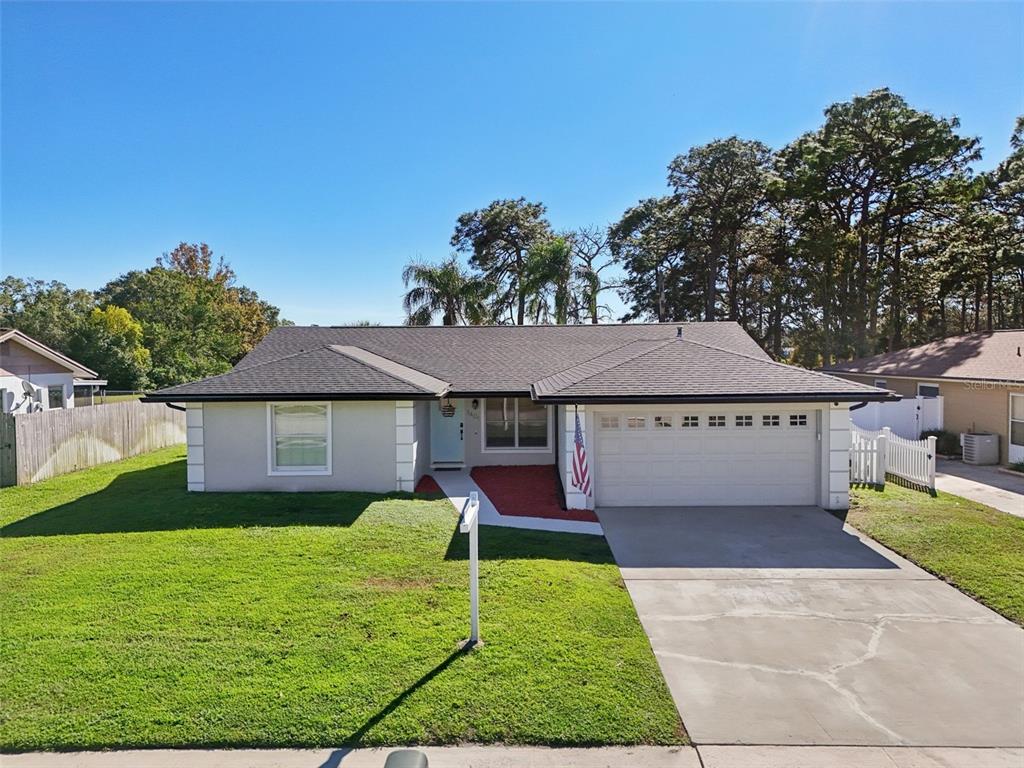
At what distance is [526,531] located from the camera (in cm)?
913

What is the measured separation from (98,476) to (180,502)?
182 inches

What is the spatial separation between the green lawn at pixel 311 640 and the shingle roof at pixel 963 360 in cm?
1483

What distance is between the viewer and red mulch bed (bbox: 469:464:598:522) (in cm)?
1030

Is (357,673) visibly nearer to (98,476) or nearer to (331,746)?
(331,746)

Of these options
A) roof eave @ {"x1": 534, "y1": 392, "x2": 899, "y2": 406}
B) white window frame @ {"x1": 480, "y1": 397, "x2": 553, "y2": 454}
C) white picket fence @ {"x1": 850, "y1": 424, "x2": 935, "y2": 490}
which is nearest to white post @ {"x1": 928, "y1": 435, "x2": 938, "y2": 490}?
white picket fence @ {"x1": 850, "y1": 424, "x2": 935, "y2": 490}

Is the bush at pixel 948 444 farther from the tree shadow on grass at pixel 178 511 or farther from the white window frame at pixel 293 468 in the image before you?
the white window frame at pixel 293 468

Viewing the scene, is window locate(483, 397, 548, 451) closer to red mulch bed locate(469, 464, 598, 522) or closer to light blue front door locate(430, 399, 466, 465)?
red mulch bed locate(469, 464, 598, 522)

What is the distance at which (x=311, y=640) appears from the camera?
5336mm

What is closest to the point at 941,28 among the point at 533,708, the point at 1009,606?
the point at 1009,606

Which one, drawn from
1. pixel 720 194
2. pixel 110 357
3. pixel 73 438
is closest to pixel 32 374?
pixel 73 438

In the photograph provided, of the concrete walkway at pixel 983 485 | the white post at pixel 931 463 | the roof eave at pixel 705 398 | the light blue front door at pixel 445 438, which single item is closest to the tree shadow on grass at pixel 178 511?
the light blue front door at pixel 445 438

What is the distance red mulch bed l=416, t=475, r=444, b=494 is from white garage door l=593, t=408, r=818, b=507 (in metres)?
3.59

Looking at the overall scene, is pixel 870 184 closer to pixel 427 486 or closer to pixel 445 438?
pixel 445 438

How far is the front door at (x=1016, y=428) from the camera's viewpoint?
47.8ft
